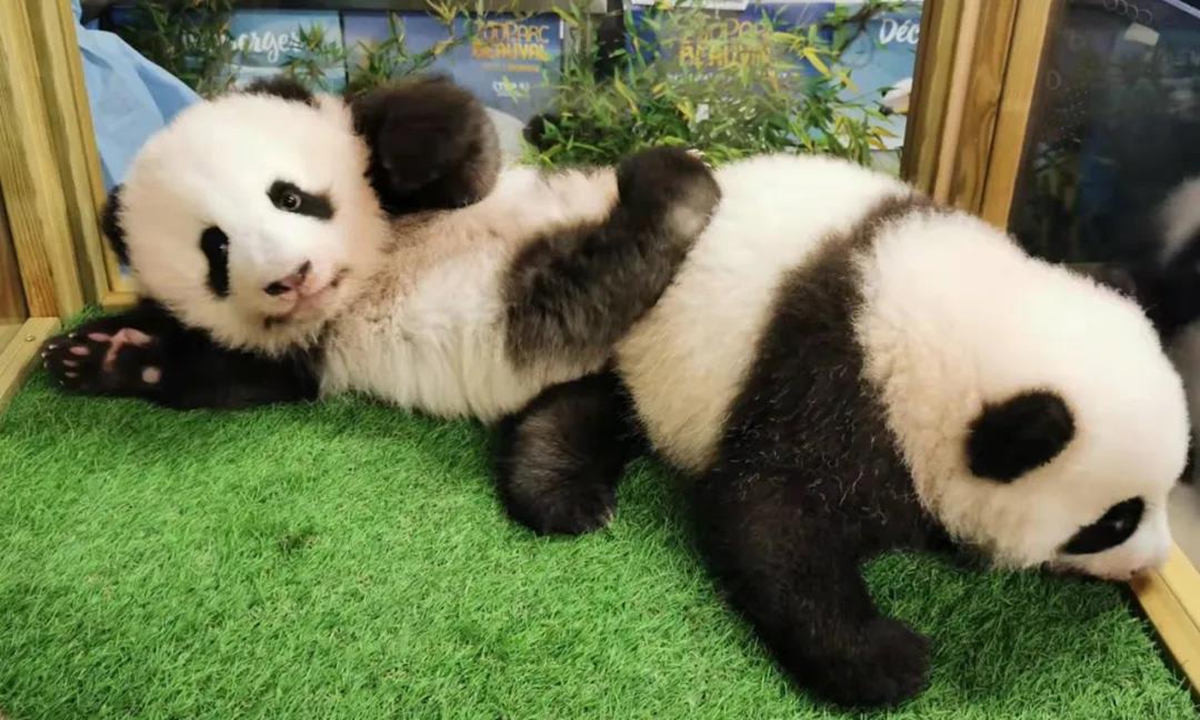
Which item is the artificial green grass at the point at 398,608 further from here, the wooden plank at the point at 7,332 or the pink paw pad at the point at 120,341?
the wooden plank at the point at 7,332

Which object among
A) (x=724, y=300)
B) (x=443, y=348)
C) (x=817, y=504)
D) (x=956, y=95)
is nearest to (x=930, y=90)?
(x=956, y=95)

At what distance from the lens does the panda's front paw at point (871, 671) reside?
4.77 ft

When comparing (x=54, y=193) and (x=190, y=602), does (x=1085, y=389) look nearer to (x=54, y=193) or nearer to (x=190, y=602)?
(x=190, y=602)

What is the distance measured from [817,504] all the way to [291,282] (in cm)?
95

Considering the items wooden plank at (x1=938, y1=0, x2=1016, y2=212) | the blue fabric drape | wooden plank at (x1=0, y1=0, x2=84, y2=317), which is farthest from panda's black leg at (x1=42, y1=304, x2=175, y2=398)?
wooden plank at (x1=938, y1=0, x2=1016, y2=212)

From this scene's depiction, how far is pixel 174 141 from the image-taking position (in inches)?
73.2

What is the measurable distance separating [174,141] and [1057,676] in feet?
5.48

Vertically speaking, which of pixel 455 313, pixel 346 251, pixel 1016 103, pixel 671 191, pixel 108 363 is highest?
pixel 1016 103

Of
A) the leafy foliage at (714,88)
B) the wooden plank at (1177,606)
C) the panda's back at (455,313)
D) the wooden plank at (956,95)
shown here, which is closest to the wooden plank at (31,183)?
the panda's back at (455,313)

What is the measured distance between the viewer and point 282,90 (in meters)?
2.03

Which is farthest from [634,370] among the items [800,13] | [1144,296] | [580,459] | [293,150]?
[800,13]

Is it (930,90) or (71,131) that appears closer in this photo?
(930,90)

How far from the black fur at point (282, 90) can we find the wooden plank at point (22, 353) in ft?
2.38

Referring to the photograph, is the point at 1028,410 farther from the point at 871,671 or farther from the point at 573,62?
the point at 573,62
